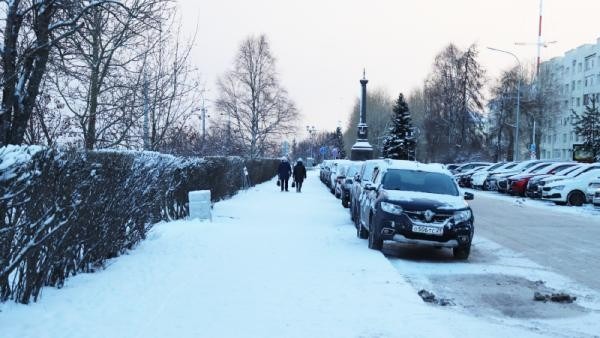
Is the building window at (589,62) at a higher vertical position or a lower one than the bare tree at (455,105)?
higher

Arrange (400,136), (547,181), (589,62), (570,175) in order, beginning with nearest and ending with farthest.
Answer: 1. (570,175)
2. (547,181)
3. (400,136)
4. (589,62)

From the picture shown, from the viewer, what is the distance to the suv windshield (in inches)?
464

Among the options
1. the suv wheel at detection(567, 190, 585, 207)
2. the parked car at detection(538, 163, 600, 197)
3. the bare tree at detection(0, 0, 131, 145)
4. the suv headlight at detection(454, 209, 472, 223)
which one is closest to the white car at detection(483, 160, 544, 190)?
the parked car at detection(538, 163, 600, 197)

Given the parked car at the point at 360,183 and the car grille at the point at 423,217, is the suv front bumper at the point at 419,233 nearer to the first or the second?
the car grille at the point at 423,217

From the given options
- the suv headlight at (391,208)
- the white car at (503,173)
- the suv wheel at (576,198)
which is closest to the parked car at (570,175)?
the suv wheel at (576,198)

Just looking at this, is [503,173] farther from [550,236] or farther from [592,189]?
[550,236]

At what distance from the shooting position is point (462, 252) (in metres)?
10.9

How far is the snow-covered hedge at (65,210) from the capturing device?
507 cm

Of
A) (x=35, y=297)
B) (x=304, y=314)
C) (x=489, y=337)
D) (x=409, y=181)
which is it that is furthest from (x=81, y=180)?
(x=409, y=181)

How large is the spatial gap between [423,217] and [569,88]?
3654 inches

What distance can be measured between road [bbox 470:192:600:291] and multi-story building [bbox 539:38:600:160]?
6670 centimetres

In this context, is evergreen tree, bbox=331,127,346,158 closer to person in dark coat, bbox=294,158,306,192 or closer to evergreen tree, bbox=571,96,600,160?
evergreen tree, bbox=571,96,600,160

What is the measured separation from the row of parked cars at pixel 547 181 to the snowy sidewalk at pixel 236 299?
16614 mm

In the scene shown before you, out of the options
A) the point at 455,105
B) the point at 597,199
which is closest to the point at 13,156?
the point at 597,199
